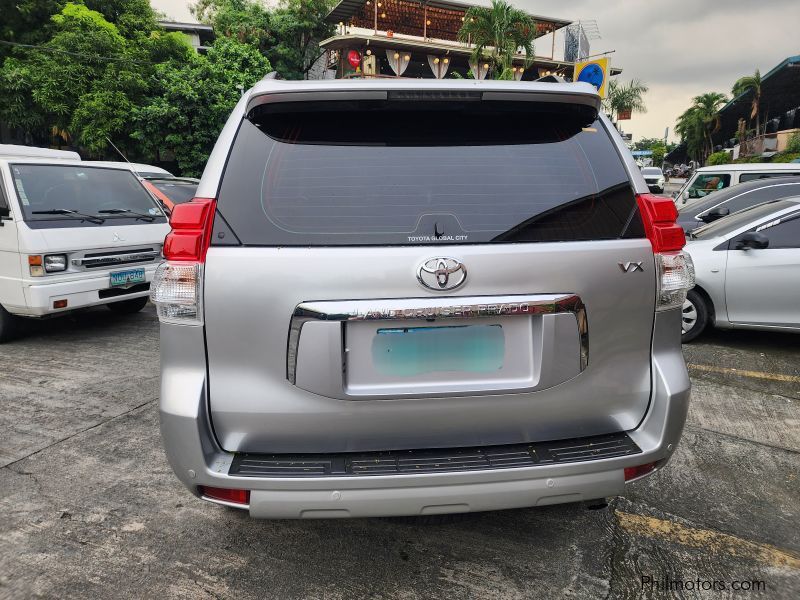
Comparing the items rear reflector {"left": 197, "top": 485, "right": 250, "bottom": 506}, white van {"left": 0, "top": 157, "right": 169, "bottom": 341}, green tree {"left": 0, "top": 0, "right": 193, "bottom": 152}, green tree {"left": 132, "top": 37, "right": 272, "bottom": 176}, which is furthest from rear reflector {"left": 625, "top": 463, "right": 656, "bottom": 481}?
green tree {"left": 0, "top": 0, "right": 193, "bottom": 152}

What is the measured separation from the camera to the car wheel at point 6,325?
518 centimetres

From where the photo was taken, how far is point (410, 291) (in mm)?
1766

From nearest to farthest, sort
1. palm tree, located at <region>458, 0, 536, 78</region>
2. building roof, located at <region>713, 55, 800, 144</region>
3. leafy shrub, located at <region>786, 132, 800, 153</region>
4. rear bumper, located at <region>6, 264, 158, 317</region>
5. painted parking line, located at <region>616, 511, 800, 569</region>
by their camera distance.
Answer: painted parking line, located at <region>616, 511, 800, 569</region>, rear bumper, located at <region>6, 264, 158, 317</region>, palm tree, located at <region>458, 0, 536, 78</region>, leafy shrub, located at <region>786, 132, 800, 153</region>, building roof, located at <region>713, 55, 800, 144</region>

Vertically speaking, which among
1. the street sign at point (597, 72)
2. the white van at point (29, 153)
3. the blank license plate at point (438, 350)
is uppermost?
the street sign at point (597, 72)

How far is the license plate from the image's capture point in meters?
5.34

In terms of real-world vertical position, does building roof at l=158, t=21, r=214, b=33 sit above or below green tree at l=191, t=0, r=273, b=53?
above

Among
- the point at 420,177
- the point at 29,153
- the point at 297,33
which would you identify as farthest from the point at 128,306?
the point at 297,33

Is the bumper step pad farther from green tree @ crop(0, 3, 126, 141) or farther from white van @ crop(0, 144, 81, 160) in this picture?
green tree @ crop(0, 3, 126, 141)

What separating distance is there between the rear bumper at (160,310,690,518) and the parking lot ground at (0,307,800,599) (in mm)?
530

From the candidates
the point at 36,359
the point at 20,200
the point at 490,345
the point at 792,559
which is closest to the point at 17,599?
the point at 490,345

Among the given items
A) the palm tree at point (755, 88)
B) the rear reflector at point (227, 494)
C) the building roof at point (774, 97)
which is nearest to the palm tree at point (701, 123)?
the building roof at point (774, 97)

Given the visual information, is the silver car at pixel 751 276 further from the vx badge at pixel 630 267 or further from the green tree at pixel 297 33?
the green tree at pixel 297 33

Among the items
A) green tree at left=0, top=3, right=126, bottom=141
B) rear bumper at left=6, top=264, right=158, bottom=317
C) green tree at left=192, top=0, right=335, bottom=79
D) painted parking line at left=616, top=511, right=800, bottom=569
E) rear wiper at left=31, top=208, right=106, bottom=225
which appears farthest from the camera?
green tree at left=192, top=0, right=335, bottom=79

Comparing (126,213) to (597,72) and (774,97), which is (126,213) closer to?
(597,72)
